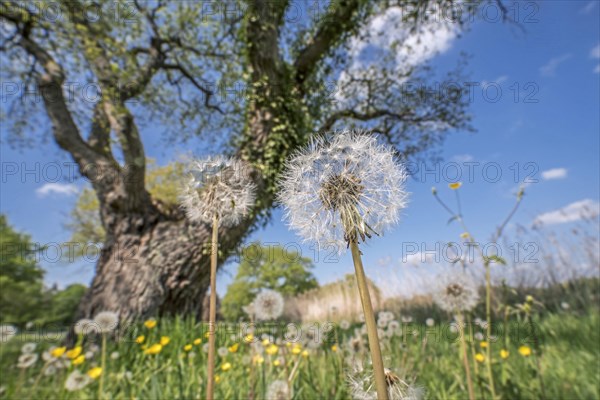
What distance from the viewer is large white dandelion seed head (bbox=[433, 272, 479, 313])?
2.15 m

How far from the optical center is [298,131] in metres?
7.14

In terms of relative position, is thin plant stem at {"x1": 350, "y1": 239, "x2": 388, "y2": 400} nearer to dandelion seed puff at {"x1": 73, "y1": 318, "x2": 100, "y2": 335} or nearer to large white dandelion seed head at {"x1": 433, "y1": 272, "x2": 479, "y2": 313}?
large white dandelion seed head at {"x1": 433, "y1": 272, "x2": 479, "y2": 313}

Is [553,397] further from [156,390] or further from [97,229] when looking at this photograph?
[97,229]

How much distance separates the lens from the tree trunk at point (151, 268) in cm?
528

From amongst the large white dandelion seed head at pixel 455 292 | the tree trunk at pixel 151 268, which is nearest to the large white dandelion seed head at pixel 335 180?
the large white dandelion seed head at pixel 455 292

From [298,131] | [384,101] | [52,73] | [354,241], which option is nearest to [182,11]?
[52,73]

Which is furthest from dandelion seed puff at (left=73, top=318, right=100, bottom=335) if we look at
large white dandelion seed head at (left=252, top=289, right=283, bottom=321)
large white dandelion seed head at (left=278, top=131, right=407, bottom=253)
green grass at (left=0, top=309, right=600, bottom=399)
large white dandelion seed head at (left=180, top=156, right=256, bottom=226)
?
large white dandelion seed head at (left=278, top=131, right=407, bottom=253)

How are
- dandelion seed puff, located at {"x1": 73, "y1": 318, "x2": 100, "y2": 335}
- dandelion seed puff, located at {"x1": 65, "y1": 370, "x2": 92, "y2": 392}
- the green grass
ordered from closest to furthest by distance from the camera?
dandelion seed puff, located at {"x1": 65, "y1": 370, "x2": 92, "y2": 392}, the green grass, dandelion seed puff, located at {"x1": 73, "y1": 318, "x2": 100, "y2": 335}

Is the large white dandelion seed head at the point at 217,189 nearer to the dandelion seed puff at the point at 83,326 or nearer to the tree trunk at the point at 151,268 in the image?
the dandelion seed puff at the point at 83,326

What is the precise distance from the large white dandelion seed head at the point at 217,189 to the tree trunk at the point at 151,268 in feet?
13.3

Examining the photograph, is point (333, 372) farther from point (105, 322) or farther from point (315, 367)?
point (105, 322)

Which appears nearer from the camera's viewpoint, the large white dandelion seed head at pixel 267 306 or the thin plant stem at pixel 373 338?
the thin plant stem at pixel 373 338

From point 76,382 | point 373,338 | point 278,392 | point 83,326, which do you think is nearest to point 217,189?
point 373,338

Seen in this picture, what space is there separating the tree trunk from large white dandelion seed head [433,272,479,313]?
410 centimetres
